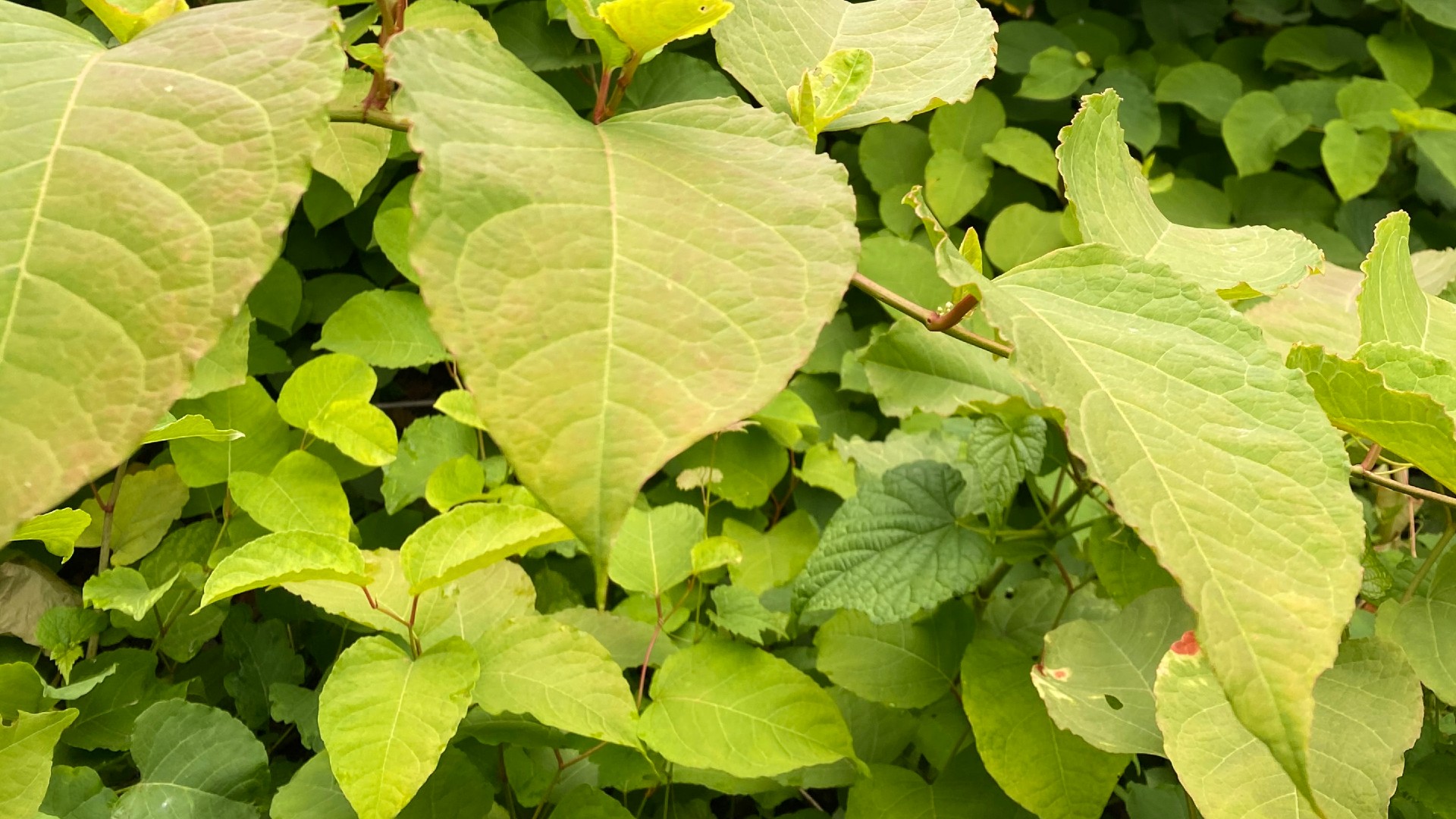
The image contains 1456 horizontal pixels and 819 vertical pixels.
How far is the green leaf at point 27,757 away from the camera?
0.67 meters

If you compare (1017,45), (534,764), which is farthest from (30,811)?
(1017,45)

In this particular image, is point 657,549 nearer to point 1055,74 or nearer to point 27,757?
point 27,757

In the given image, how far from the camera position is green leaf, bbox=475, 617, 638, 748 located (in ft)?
2.47

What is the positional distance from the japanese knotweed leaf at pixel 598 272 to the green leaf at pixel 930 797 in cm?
70

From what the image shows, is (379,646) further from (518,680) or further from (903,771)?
(903,771)

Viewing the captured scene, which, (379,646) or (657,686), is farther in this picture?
(657,686)

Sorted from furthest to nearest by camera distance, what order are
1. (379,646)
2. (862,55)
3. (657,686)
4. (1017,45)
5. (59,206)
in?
(1017,45) → (657,686) → (379,646) → (862,55) → (59,206)

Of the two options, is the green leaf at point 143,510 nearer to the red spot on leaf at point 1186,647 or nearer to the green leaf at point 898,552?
the green leaf at point 898,552

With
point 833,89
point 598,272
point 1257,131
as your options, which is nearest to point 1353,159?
point 1257,131

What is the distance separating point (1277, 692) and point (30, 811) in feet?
2.48

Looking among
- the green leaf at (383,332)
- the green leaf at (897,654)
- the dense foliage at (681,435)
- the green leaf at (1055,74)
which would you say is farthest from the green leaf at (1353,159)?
the green leaf at (383,332)

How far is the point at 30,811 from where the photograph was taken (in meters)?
0.66

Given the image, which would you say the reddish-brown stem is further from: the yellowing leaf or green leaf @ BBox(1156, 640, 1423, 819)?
green leaf @ BBox(1156, 640, 1423, 819)

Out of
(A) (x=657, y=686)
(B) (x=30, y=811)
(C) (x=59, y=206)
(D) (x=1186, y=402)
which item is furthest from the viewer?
(A) (x=657, y=686)
